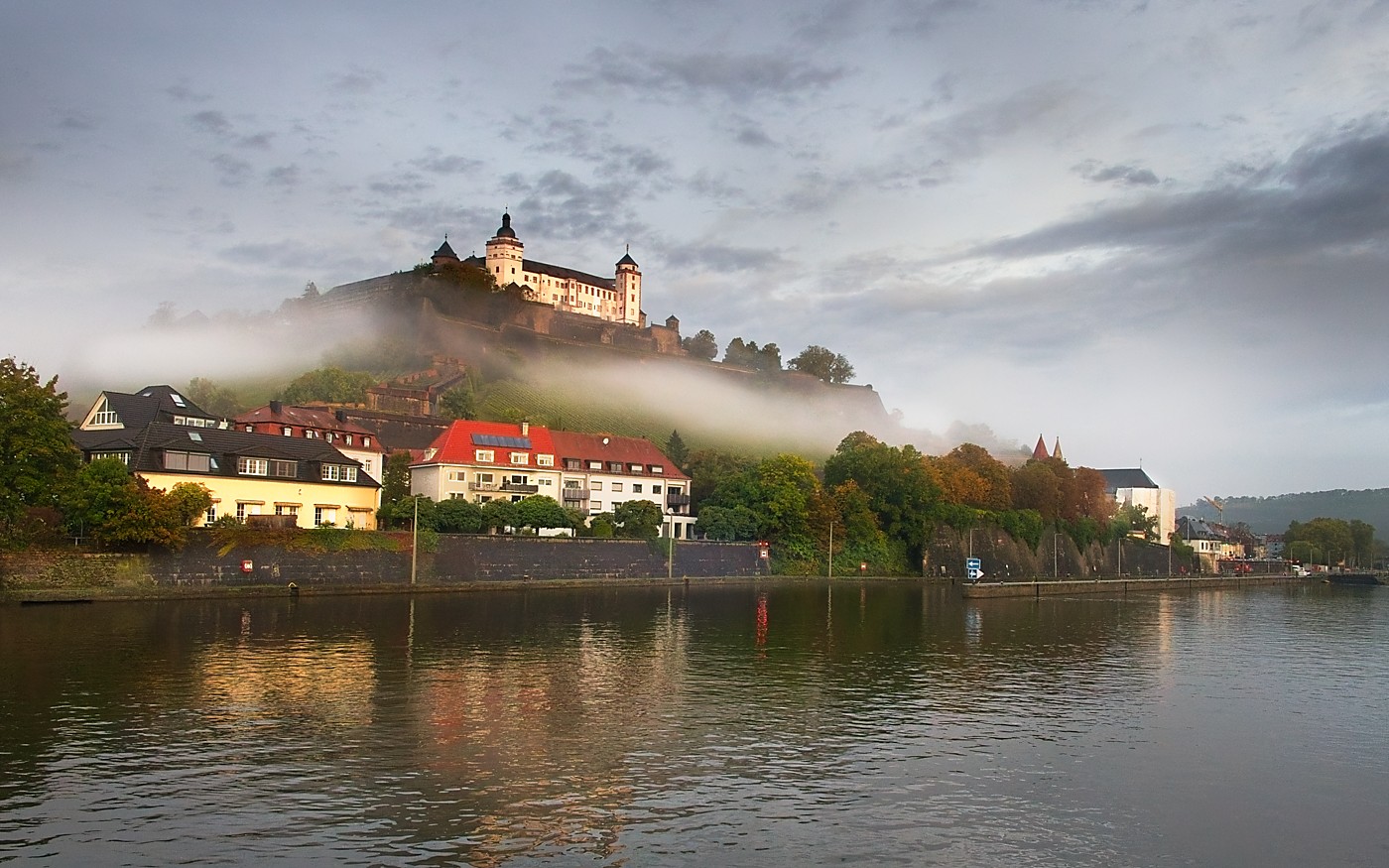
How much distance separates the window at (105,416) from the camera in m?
65.2

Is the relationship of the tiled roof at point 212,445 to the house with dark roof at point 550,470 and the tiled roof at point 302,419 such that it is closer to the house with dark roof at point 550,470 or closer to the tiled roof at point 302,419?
the house with dark roof at point 550,470

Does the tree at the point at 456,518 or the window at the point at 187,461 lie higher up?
the window at the point at 187,461

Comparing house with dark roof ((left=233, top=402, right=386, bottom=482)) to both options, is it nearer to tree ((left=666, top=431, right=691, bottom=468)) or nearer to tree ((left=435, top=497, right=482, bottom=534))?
tree ((left=435, top=497, right=482, bottom=534))

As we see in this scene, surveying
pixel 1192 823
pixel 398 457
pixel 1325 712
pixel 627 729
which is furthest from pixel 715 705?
pixel 398 457

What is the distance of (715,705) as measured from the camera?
1117 inches

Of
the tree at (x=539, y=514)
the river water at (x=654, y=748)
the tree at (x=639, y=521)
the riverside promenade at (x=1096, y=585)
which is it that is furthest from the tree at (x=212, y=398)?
the riverside promenade at (x=1096, y=585)

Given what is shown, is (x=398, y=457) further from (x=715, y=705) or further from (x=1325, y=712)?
(x=1325, y=712)

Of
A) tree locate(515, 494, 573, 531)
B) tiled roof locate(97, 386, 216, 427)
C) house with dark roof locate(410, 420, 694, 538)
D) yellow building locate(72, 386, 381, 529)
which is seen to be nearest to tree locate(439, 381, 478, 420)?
house with dark roof locate(410, 420, 694, 538)

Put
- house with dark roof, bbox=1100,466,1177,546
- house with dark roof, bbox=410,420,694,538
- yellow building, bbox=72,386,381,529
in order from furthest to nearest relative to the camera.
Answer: house with dark roof, bbox=1100,466,1177,546 → house with dark roof, bbox=410,420,694,538 → yellow building, bbox=72,386,381,529

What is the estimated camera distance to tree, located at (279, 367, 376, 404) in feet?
344

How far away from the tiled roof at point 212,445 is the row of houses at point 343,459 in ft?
0.23

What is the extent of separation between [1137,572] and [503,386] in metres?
76.0

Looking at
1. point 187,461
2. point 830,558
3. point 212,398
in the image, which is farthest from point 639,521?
point 212,398

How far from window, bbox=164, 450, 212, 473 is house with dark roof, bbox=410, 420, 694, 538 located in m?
18.7
